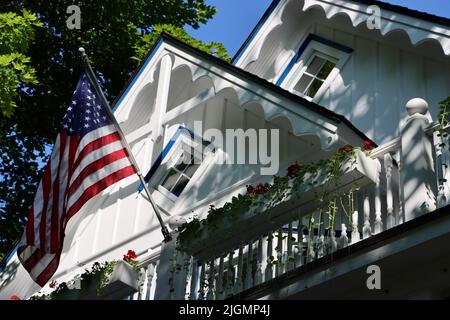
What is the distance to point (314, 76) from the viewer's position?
14.5 metres

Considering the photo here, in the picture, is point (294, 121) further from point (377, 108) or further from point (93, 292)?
point (93, 292)

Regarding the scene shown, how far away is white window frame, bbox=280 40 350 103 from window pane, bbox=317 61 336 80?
0.07 meters

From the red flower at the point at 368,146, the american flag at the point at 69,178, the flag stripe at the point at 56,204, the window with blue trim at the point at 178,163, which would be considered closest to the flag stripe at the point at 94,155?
the american flag at the point at 69,178

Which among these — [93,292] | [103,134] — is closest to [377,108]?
[103,134]

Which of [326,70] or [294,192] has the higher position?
[326,70]

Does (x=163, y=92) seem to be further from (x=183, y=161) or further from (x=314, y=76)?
(x=314, y=76)

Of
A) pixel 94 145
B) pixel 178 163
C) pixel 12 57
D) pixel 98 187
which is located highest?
pixel 12 57

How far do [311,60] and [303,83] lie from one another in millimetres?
439

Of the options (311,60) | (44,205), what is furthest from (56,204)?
(311,60)

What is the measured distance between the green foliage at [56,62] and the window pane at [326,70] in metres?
7.31

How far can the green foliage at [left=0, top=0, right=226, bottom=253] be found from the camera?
2153 cm

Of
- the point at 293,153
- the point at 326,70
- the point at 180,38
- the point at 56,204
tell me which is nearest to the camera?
the point at 56,204

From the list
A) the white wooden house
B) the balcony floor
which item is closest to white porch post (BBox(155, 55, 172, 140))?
the white wooden house
